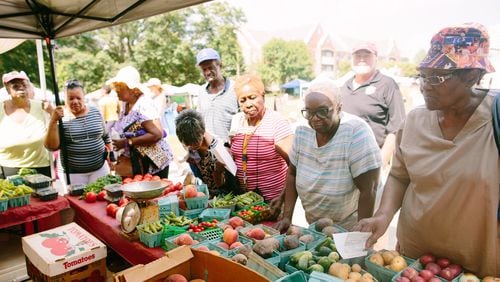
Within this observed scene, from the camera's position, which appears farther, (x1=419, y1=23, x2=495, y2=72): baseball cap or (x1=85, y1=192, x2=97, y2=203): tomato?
(x1=85, y1=192, x2=97, y2=203): tomato

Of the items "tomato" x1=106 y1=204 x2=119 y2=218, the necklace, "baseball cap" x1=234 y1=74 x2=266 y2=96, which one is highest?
"baseball cap" x1=234 y1=74 x2=266 y2=96

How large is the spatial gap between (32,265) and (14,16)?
2835 mm

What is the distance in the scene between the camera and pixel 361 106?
3488mm

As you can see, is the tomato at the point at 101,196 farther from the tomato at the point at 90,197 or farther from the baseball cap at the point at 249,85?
the baseball cap at the point at 249,85

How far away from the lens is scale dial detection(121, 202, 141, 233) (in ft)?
7.20

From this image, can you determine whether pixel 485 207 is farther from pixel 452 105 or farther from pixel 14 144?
pixel 14 144

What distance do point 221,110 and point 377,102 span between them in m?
1.65

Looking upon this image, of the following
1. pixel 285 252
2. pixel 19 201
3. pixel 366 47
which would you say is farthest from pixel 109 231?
pixel 366 47

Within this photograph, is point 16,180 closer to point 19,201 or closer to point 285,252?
point 19,201

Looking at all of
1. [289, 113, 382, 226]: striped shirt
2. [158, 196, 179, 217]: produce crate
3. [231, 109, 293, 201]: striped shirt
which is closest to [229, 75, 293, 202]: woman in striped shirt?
[231, 109, 293, 201]: striped shirt

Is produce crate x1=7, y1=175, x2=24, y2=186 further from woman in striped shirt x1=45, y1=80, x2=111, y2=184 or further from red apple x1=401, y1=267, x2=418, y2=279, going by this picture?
red apple x1=401, y1=267, x2=418, y2=279

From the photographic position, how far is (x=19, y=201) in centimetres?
307

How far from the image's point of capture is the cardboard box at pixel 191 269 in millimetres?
1443

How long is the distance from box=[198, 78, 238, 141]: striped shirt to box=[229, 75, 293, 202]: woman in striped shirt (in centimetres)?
85
